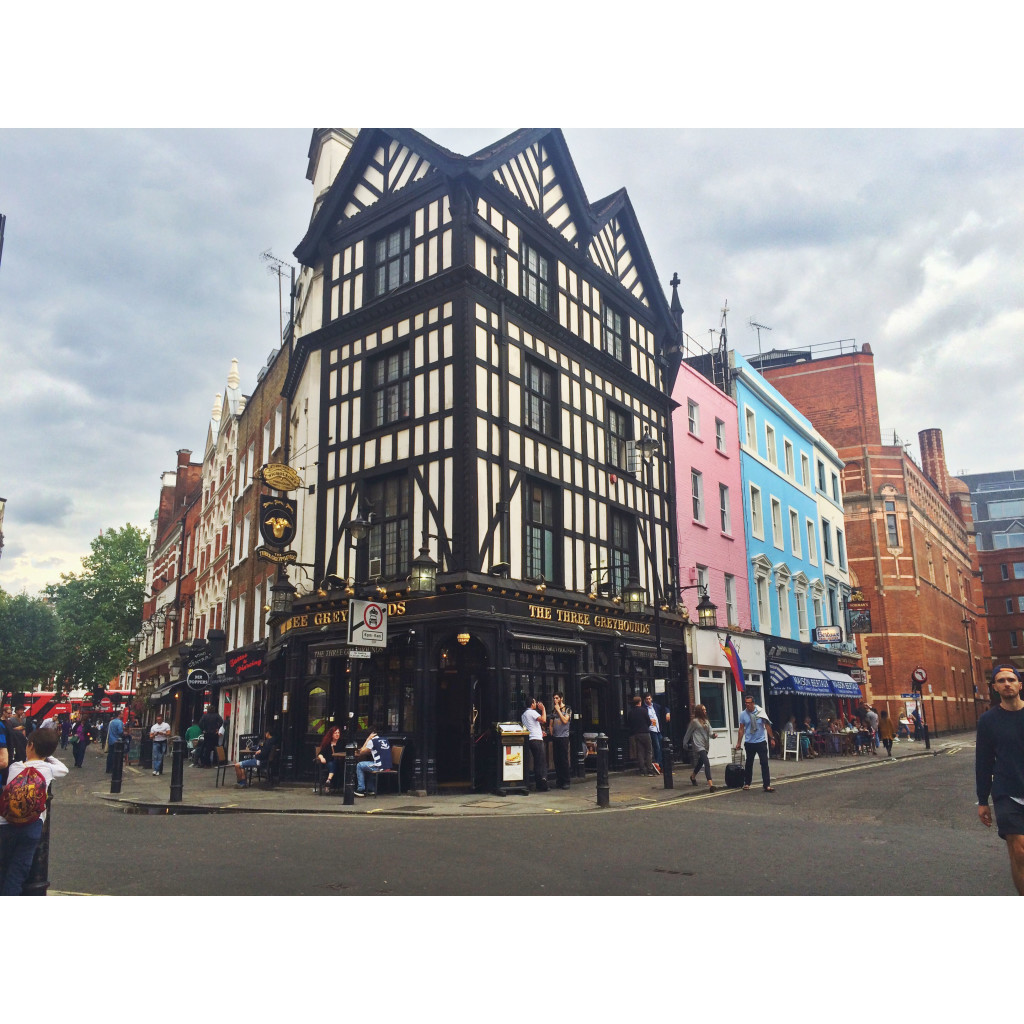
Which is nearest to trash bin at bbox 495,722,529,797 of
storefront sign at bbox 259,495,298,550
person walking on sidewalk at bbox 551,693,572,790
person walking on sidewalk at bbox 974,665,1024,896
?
person walking on sidewalk at bbox 551,693,572,790

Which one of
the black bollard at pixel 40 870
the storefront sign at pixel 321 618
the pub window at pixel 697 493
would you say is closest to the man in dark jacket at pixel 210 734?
the storefront sign at pixel 321 618

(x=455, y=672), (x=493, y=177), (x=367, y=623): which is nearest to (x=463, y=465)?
(x=367, y=623)

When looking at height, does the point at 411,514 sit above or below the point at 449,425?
below

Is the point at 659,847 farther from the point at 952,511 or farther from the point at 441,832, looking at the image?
the point at 952,511

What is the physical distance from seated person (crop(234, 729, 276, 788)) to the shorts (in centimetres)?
1631

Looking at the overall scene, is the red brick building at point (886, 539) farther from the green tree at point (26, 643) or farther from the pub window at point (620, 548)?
the green tree at point (26, 643)

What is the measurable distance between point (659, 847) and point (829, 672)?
2977cm

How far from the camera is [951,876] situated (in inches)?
302

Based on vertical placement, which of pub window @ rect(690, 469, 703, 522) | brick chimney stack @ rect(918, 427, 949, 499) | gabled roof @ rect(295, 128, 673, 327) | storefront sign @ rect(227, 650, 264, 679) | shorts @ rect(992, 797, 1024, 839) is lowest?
shorts @ rect(992, 797, 1024, 839)

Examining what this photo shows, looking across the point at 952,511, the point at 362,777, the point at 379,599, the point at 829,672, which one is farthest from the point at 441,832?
the point at 952,511

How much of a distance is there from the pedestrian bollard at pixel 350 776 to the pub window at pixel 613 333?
44.7 ft

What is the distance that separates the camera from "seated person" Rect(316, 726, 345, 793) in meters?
16.8

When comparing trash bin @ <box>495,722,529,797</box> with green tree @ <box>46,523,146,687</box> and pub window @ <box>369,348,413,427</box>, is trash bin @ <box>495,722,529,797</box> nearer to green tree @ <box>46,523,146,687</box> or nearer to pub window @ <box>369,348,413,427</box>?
pub window @ <box>369,348,413,427</box>

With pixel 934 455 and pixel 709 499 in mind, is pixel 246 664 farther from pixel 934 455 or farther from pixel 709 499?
pixel 934 455
